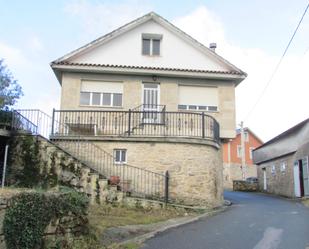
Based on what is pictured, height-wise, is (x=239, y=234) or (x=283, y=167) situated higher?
(x=283, y=167)

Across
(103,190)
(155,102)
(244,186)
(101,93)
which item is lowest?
(103,190)

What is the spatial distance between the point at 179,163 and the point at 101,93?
605 centimetres

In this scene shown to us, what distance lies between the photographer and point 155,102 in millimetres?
20188

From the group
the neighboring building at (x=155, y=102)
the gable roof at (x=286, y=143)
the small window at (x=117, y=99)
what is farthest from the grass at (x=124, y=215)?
the gable roof at (x=286, y=143)

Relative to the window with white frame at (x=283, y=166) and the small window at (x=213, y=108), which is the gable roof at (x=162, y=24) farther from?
the window with white frame at (x=283, y=166)

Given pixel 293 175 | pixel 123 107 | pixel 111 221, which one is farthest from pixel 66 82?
pixel 293 175

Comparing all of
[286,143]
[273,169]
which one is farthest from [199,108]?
[273,169]

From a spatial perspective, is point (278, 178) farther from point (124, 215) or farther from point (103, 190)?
point (124, 215)

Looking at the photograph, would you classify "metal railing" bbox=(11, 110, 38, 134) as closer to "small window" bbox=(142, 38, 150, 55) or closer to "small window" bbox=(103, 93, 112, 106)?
"small window" bbox=(103, 93, 112, 106)

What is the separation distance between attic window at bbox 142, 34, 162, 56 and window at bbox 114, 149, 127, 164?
655cm

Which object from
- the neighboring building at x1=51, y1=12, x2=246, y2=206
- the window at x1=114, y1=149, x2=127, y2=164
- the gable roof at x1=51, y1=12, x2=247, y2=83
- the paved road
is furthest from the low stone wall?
the paved road

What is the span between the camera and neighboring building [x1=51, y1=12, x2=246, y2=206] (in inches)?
645

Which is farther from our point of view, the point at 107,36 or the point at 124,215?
the point at 107,36

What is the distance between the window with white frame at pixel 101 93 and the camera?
19906mm
